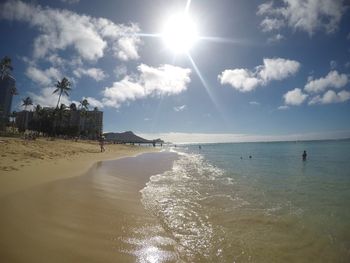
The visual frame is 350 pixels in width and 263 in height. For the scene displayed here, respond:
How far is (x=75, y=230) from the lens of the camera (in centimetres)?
548

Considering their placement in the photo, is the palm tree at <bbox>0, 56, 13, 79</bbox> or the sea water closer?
the sea water

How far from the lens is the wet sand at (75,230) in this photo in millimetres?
4379

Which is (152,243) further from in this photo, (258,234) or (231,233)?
(258,234)

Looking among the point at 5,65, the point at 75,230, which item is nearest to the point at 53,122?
the point at 5,65

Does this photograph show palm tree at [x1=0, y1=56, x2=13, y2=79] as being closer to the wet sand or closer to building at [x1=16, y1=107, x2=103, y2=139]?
building at [x1=16, y1=107, x2=103, y2=139]

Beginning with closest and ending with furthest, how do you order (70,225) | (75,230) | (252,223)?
(75,230) < (70,225) < (252,223)

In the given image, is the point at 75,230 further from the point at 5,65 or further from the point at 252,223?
the point at 5,65

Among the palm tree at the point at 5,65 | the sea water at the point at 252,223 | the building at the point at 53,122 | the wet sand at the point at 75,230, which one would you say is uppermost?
the palm tree at the point at 5,65

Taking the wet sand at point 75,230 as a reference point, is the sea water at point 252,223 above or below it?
below

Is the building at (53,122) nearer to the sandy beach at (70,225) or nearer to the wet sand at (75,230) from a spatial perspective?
the sandy beach at (70,225)

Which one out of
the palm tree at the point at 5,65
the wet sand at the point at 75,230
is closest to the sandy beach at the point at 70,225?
the wet sand at the point at 75,230

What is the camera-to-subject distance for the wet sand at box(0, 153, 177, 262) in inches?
172

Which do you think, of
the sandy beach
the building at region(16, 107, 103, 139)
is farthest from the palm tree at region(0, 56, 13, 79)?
the sandy beach

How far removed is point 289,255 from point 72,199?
658 cm
